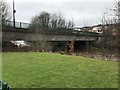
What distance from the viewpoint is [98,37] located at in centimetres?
7731

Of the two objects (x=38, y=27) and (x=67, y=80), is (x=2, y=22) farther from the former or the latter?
(x=67, y=80)

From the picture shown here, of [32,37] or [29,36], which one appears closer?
[29,36]

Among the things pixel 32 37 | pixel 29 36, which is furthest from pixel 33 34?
pixel 29 36

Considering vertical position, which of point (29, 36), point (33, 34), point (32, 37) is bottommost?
point (32, 37)

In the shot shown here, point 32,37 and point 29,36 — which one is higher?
point 29,36

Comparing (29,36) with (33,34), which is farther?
(33,34)

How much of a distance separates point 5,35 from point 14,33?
1933 millimetres

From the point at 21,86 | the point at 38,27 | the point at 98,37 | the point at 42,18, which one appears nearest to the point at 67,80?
the point at 21,86

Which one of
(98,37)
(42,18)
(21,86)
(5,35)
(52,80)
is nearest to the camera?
(21,86)

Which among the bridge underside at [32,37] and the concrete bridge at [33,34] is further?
the bridge underside at [32,37]

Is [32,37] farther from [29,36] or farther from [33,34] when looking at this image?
[29,36]

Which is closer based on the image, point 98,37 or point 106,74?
point 106,74

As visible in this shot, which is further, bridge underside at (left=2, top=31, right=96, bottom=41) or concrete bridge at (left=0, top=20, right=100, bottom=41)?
bridge underside at (left=2, top=31, right=96, bottom=41)

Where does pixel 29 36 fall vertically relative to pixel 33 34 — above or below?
below
